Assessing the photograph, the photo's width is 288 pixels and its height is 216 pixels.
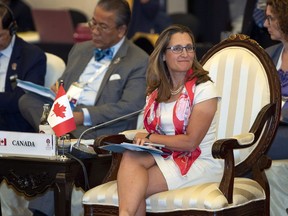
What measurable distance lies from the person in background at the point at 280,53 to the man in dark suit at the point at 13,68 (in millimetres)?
1567

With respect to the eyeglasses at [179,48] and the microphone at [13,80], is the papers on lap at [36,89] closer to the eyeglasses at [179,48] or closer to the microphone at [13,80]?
the microphone at [13,80]

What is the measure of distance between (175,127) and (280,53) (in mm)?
1028

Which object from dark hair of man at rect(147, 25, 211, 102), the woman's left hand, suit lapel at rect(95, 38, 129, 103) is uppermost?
dark hair of man at rect(147, 25, 211, 102)

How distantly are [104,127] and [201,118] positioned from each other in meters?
1.16

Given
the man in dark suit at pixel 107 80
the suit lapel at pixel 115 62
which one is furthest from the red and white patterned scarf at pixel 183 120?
the suit lapel at pixel 115 62

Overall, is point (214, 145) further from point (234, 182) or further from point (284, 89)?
point (284, 89)

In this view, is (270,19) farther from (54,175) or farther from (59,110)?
(54,175)

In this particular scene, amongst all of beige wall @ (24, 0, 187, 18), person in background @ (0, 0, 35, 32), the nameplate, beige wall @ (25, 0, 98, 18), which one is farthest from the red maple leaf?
beige wall @ (25, 0, 98, 18)

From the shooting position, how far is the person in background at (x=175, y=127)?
16.3ft

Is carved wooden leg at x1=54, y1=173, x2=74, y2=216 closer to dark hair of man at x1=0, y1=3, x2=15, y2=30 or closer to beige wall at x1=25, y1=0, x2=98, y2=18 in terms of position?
dark hair of man at x1=0, y1=3, x2=15, y2=30

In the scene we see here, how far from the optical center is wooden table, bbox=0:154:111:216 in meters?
5.29

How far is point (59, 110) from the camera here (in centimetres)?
539

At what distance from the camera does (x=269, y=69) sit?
17.5ft

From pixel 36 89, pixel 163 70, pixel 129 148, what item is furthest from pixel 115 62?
pixel 129 148
